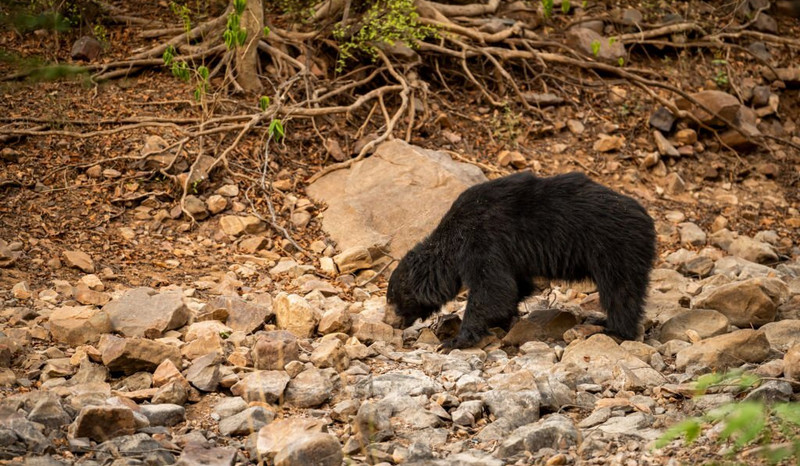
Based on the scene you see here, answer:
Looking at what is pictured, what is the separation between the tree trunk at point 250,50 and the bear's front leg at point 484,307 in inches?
174

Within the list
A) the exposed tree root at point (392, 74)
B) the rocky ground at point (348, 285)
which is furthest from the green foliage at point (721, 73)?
the exposed tree root at point (392, 74)

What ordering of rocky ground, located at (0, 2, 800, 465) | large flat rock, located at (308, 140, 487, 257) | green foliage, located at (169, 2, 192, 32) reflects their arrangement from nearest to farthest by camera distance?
rocky ground, located at (0, 2, 800, 465) < large flat rock, located at (308, 140, 487, 257) < green foliage, located at (169, 2, 192, 32)

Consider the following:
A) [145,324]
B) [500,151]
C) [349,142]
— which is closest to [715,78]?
[500,151]

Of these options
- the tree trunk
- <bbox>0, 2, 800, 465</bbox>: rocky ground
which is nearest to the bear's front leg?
<bbox>0, 2, 800, 465</bbox>: rocky ground

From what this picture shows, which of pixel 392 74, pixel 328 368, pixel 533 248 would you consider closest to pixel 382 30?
pixel 392 74

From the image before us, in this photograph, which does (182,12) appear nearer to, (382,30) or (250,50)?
(250,50)

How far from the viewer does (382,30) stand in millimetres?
8789

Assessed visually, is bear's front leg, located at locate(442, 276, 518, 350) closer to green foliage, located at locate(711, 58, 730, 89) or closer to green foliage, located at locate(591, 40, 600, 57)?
green foliage, located at locate(591, 40, 600, 57)

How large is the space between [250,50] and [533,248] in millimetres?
4679

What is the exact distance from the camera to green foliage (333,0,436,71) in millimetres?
8602

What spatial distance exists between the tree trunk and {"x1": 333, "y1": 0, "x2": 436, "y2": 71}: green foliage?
2.87 feet

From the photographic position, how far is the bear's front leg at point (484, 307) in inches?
208

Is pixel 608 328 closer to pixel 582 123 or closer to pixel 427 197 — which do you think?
pixel 427 197

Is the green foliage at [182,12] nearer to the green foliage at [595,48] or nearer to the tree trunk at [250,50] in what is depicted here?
the tree trunk at [250,50]
